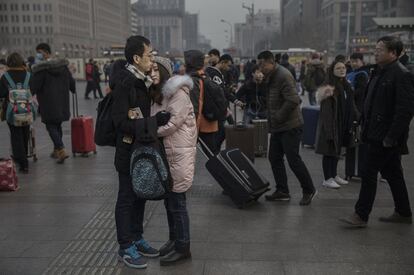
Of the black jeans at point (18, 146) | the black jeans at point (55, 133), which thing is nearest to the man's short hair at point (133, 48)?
the black jeans at point (18, 146)

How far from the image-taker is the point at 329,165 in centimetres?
653

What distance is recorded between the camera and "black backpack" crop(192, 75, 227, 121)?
5570mm

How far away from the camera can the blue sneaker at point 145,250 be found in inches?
167

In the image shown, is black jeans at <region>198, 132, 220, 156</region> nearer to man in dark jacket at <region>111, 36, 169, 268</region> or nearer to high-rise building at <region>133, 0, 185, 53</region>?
man in dark jacket at <region>111, 36, 169, 268</region>

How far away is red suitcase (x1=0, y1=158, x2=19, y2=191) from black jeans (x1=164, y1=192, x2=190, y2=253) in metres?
3.19

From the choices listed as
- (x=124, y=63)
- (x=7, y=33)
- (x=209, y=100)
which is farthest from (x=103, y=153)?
(x=7, y=33)

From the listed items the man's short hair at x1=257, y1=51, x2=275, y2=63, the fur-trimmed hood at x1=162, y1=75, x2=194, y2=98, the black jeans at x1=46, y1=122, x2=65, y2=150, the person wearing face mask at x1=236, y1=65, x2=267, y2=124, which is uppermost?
the man's short hair at x1=257, y1=51, x2=275, y2=63

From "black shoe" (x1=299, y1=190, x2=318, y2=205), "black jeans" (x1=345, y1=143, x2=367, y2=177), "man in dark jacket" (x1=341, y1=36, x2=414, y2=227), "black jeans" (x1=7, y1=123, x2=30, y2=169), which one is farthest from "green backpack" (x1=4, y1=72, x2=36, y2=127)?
"man in dark jacket" (x1=341, y1=36, x2=414, y2=227)

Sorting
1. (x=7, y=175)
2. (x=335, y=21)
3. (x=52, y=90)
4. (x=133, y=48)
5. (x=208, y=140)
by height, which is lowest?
(x=7, y=175)

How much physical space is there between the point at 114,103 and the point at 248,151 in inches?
151

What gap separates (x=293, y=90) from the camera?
18.1 ft

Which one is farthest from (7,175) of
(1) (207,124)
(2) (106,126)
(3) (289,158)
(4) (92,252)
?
(3) (289,158)

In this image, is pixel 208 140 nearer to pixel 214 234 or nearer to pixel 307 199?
pixel 307 199

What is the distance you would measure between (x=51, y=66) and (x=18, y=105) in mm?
914
